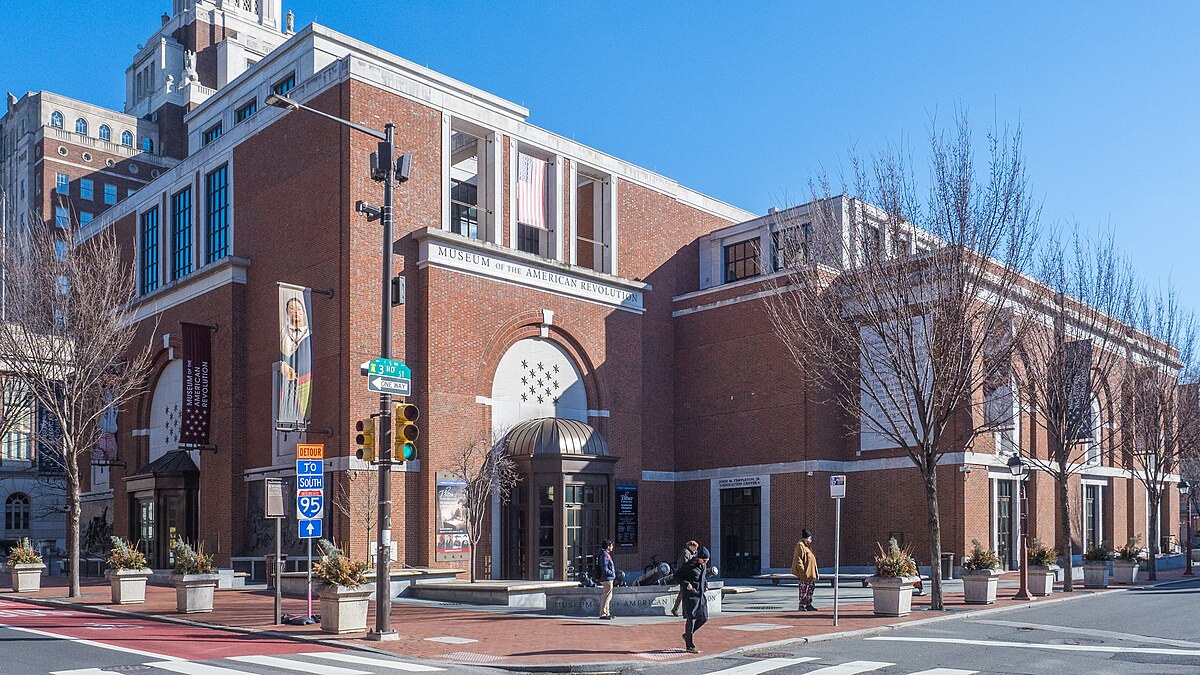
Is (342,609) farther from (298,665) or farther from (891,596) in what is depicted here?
(891,596)

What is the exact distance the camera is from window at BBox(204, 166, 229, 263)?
3822 cm

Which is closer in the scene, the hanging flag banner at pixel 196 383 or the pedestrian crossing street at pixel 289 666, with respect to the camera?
the pedestrian crossing street at pixel 289 666

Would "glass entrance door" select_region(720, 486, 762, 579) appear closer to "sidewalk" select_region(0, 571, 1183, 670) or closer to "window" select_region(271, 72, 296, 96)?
"sidewalk" select_region(0, 571, 1183, 670)

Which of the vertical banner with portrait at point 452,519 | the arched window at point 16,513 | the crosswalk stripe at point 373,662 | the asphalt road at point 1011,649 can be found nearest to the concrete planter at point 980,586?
A: the asphalt road at point 1011,649

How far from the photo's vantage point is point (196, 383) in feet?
117

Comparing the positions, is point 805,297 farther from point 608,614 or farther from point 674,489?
point 674,489

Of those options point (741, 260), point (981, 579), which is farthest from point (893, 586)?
point (741, 260)

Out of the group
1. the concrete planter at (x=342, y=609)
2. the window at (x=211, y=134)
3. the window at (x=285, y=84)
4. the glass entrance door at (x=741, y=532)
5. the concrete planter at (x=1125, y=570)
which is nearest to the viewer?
the concrete planter at (x=342, y=609)

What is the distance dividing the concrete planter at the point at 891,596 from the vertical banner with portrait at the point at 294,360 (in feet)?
55.4

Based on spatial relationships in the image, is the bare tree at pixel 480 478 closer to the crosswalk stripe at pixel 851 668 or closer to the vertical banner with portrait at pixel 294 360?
the vertical banner with portrait at pixel 294 360

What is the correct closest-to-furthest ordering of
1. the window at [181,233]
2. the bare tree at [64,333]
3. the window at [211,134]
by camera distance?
the bare tree at [64,333] < the window at [181,233] < the window at [211,134]

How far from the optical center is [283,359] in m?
31.8

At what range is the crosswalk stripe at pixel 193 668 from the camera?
15.0 metres

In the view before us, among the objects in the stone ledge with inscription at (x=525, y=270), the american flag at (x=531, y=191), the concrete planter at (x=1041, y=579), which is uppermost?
the american flag at (x=531, y=191)
